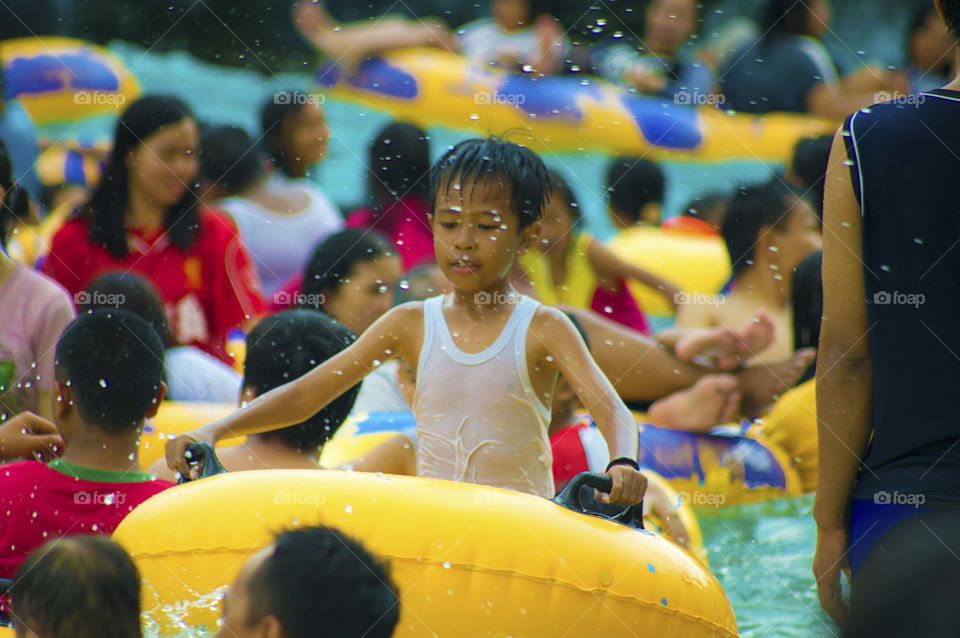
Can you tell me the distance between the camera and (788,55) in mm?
7566

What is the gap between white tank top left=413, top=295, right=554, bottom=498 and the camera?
2.70 meters

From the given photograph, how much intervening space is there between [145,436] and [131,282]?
21.7 inches

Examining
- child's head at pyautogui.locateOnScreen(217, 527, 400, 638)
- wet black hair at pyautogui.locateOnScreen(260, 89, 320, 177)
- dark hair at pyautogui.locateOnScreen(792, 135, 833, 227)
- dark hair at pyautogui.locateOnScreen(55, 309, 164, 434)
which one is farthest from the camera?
wet black hair at pyautogui.locateOnScreen(260, 89, 320, 177)

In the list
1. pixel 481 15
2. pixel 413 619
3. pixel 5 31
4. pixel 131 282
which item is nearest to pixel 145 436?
pixel 131 282

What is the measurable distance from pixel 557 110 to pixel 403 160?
4.68 meters

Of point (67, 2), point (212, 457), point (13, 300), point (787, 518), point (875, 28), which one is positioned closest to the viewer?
point (212, 457)

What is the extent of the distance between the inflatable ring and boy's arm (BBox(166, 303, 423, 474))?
7.08 m

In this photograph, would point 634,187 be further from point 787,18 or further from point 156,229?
point 156,229

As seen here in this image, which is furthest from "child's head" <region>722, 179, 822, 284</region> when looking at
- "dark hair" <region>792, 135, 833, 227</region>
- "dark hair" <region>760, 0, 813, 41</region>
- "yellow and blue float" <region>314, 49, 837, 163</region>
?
"yellow and blue float" <region>314, 49, 837, 163</region>

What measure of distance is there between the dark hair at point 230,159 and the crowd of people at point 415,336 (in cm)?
1

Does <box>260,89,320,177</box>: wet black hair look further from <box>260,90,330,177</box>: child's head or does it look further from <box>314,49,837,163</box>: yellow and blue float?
<box>314,49,837,163</box>: yellow and blue float

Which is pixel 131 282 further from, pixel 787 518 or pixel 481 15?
pixel 481 15

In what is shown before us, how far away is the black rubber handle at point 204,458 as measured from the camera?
2412mm

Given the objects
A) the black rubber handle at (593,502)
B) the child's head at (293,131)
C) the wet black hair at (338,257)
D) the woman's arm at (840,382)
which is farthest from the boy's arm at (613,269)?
the woman's arm at (840,382)
